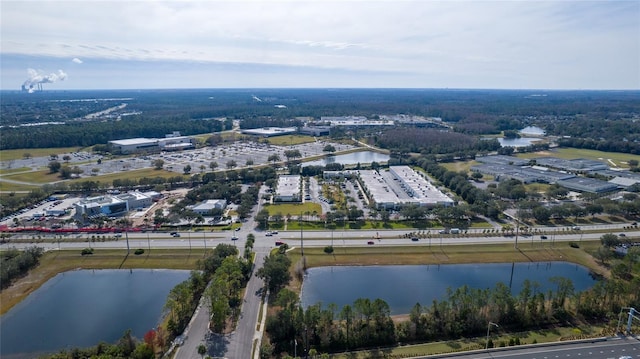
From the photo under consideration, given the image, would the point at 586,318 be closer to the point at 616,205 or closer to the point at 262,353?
the point at 262,353

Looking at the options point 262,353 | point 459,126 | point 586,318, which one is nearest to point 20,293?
point 262,353

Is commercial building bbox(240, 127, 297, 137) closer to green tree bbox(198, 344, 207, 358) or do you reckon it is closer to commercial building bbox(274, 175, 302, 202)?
commercial building bbox(274, 175, 302, 202)

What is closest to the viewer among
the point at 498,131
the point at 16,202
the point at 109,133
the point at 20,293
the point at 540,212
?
the point at 20,293

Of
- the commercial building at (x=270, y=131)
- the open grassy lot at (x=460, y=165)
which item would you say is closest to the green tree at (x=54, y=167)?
the commercial building at (x=270, y=131)

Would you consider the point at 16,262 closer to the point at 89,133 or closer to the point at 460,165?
the point at 460,165

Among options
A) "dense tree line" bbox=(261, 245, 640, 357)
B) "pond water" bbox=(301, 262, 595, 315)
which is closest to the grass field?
"pond water" bbox=(301, 262, 595, 315)

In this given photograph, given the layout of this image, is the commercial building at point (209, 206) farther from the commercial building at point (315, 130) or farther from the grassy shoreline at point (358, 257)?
the commercial building at point (315, 130)
